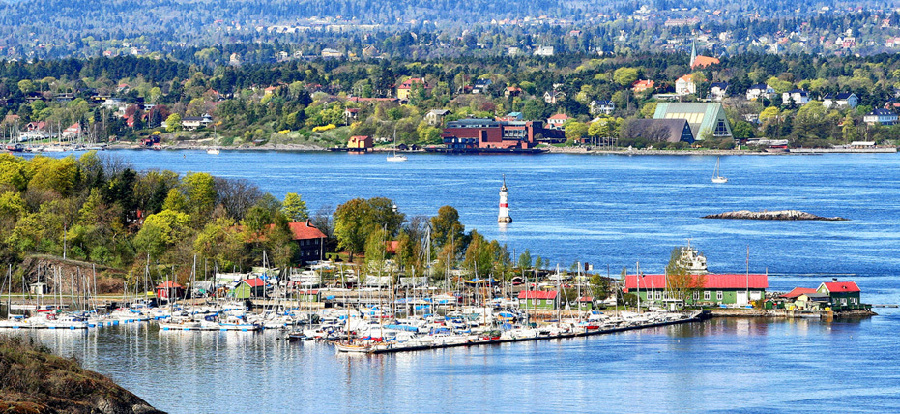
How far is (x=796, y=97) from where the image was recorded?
310 feet

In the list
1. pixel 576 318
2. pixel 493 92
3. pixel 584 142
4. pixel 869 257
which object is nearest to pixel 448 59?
pixel 493 92

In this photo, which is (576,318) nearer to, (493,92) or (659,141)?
(659,141)

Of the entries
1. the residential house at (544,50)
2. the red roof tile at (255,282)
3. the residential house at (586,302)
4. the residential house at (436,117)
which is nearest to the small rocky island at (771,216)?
the residential house at (586,302)

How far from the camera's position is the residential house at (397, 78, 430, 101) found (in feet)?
328

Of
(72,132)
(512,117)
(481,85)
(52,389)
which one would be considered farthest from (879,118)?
(52,389)

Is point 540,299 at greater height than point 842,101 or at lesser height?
lesser

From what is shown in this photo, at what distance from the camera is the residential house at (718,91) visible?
97062mm

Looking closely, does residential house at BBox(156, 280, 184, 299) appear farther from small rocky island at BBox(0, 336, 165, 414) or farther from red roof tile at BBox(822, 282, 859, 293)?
red roof tile at BBox(822, 282, 859, 293)

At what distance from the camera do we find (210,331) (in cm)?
2464

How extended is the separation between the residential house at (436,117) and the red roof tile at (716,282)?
61.5m

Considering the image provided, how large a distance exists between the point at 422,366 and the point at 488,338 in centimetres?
231

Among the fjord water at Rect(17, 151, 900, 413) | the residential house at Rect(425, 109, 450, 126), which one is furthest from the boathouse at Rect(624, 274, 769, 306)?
the residential house at Rect(425, 109, 450, 126)

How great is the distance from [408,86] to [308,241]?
72143 millimetres

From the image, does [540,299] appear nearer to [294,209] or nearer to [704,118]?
[294,209]
